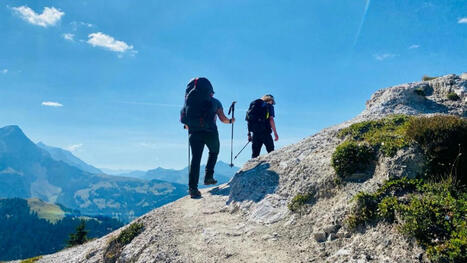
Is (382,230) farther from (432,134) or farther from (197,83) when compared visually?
(197,83)

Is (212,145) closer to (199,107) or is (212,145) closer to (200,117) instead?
(200,117)

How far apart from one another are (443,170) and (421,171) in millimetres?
578

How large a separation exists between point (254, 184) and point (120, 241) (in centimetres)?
632

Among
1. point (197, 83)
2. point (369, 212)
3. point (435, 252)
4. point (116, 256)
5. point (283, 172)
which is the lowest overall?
point (116, 256)

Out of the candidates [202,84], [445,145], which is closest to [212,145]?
[202,84]

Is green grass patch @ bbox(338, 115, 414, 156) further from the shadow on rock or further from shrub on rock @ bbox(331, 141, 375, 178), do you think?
the shadow on rock

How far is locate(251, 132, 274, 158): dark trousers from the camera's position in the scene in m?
17.8

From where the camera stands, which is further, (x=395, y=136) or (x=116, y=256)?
(x=116, y=256)

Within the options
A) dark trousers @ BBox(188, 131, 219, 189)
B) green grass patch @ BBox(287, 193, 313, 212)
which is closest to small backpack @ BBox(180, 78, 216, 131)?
dark trousers @ BBox(188, 131, 219, 189)

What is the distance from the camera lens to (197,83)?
45.7ft

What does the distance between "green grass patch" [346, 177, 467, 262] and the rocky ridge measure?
30cm

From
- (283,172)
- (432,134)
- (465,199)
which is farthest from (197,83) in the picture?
(465,199)

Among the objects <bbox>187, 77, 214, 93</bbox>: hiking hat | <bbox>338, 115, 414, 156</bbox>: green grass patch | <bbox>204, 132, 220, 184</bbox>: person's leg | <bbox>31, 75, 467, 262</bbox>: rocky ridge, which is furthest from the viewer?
<bbox>204, 132, 220, 184</bbox>: person's leg

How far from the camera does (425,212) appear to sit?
7.04 metres
